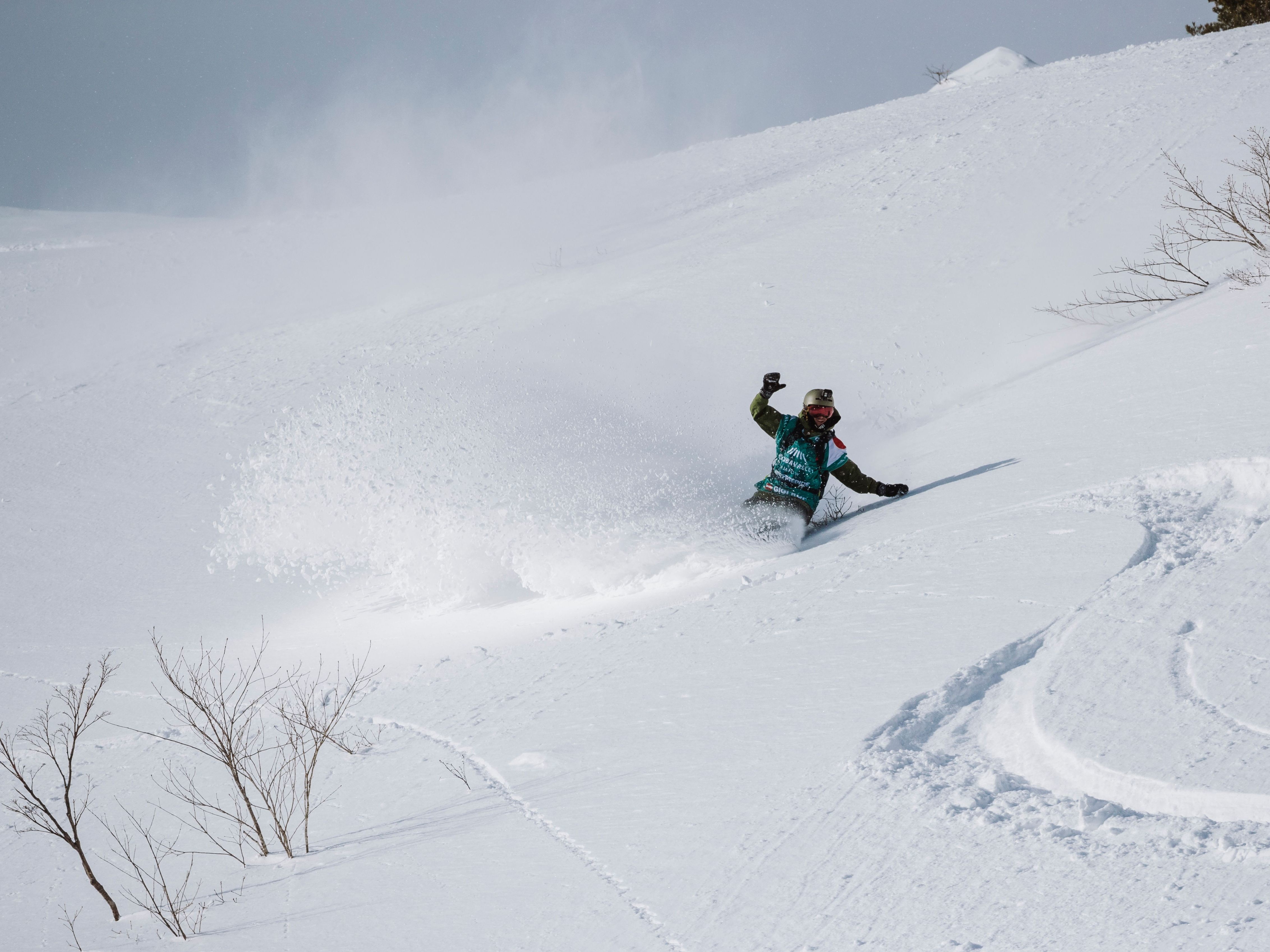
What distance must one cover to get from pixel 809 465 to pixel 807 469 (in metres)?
0.03

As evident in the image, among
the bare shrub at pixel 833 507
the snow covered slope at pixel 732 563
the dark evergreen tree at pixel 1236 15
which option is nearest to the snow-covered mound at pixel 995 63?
the dark evergreen tree at pixel 1236 15

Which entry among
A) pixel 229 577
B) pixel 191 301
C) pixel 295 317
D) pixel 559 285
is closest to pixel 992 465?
pixel 229 577

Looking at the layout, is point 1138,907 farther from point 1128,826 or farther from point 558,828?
point 558,828

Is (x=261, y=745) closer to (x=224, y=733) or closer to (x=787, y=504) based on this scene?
(x=224, y=733)

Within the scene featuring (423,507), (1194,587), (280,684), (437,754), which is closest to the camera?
(1194,587)

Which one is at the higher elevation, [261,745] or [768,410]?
[768,410]

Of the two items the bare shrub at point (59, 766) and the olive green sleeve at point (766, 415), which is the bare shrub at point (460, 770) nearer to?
the bare shrub at point (59, 766)

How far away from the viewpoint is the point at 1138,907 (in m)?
2.36

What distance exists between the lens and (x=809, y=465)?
7.04 metres

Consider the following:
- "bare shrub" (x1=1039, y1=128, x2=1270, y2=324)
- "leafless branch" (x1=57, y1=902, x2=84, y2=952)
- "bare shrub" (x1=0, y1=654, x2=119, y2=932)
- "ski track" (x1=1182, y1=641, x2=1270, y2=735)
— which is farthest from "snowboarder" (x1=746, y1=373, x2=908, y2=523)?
"bare shrub" (x1=1039, y1=128, x2=1270, y2=324)

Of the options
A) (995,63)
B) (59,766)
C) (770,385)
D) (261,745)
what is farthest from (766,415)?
(995,63)

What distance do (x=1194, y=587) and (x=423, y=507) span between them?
6588mm

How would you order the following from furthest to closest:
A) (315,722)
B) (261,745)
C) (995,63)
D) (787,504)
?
(995,63) < (787,504) < (261,745) < (315,722)

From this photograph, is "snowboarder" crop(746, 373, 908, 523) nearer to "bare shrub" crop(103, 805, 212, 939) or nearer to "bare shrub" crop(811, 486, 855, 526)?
"bare shrub" crop(811, 486, 855, 526)
